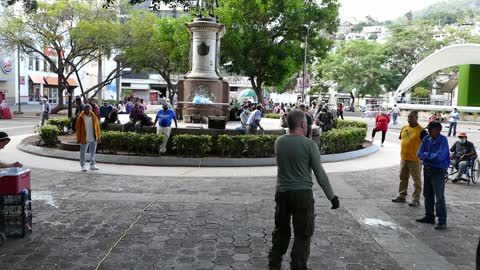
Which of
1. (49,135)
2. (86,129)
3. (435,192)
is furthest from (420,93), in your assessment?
(435,192)

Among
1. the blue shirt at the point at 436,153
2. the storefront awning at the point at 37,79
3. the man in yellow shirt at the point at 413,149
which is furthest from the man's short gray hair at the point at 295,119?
the storefront awning at the point at 37,79

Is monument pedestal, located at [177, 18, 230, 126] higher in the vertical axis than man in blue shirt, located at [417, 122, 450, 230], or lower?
higher

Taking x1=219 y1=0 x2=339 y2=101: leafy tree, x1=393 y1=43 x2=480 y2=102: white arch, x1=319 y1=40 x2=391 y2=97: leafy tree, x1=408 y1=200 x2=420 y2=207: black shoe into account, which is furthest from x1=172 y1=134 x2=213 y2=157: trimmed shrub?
x1=319 y1=40 x2=391 y2=97: leafy tree

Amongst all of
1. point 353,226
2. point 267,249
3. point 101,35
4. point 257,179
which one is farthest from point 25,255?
point 101,35

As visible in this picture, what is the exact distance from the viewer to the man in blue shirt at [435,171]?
732 cm

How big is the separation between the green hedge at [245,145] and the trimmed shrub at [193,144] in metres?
0.44

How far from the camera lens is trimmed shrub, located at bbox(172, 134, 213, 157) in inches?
531

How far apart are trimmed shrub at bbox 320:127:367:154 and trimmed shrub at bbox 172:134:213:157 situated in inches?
158

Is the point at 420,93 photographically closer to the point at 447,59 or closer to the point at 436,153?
the point at 447,59

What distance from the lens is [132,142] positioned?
13703mm

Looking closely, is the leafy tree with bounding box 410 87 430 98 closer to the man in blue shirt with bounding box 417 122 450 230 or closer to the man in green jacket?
the man in blue shirt with bounding box 417 122 450 230

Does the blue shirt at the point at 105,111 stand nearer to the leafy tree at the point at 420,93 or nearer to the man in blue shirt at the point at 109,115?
the man in blue shirt at the point at 109,115

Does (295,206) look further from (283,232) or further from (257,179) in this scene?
(257,179)

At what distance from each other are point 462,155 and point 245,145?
Result: 5.88 m
